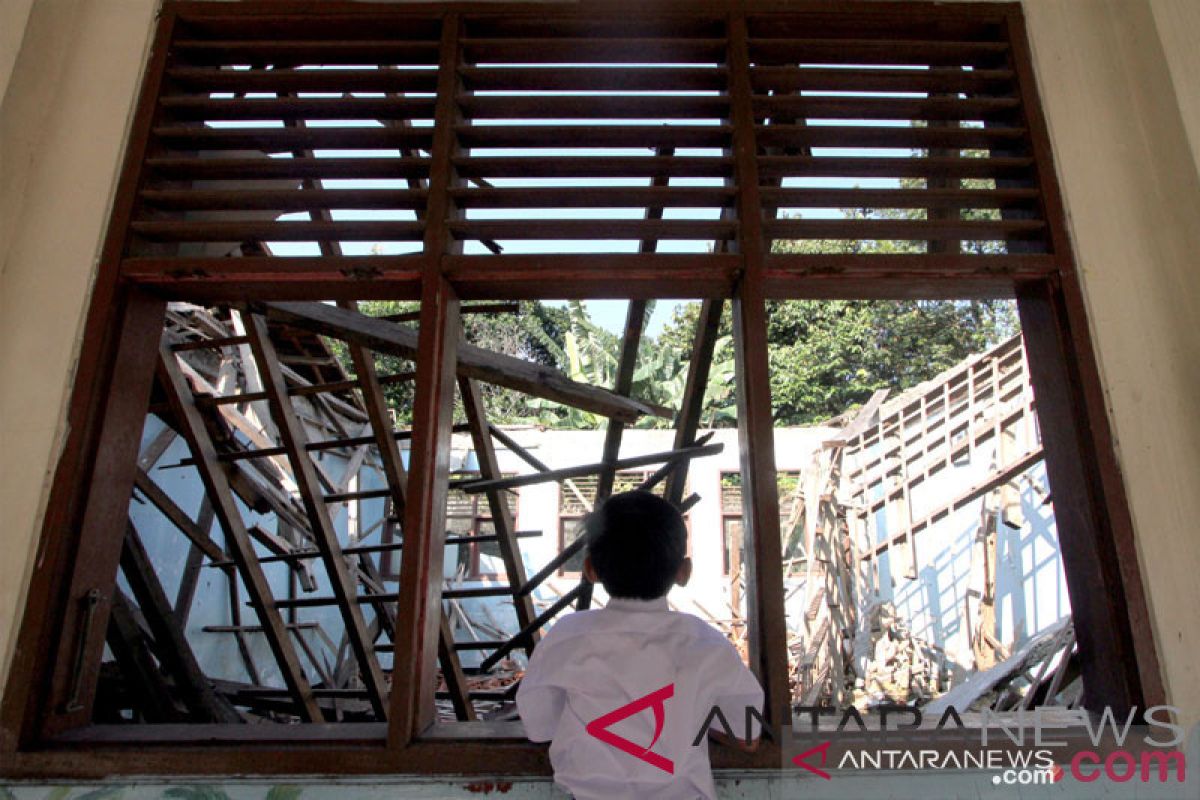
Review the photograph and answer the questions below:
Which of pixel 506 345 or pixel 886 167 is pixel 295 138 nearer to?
pixel 886 167

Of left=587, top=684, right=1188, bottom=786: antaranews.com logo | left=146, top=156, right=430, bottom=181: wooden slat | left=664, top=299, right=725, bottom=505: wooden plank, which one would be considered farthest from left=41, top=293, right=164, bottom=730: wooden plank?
left=664, top=299, right=725, bottom=505: wooden plank

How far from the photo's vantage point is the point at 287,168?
208 cm

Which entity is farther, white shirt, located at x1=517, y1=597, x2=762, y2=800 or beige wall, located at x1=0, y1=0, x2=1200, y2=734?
beige wall, located at x1=0, y1=0, x2=1200, y2=734

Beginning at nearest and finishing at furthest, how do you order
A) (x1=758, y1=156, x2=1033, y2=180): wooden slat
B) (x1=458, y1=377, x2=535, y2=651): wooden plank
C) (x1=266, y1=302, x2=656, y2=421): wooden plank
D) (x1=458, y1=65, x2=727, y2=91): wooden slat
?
(x1=758, y1=156, x2=1033, y2=180): wooden slat → (x1=458, y1=65, x2=727, y2=91): wooden slat → (x1=266, y1=302, x2=656, y2=421): wooden plank → (x1=458, y1=377, x2=535, y2=651): wooden plank

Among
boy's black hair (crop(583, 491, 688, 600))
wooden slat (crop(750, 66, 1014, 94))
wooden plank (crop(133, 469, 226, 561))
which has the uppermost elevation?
wooden slat (crop(750, 66, 1014, 94))

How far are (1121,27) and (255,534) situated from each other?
15.2 ft

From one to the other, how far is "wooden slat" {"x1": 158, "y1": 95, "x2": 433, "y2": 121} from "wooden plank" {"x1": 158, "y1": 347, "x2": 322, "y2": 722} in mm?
1797

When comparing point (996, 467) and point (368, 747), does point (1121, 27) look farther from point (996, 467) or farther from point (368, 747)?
point (996, 467)

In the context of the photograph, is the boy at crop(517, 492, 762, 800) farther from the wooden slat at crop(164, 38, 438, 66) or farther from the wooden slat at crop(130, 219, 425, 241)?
the wooden slat at crop(164, 38, 438, 66)

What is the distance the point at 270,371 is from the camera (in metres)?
3.69

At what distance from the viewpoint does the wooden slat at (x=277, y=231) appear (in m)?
1.95

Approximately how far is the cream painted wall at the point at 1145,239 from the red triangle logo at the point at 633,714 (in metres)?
1.16

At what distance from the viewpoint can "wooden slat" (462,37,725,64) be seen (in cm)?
217

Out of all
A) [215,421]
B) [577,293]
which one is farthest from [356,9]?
[215,421]
